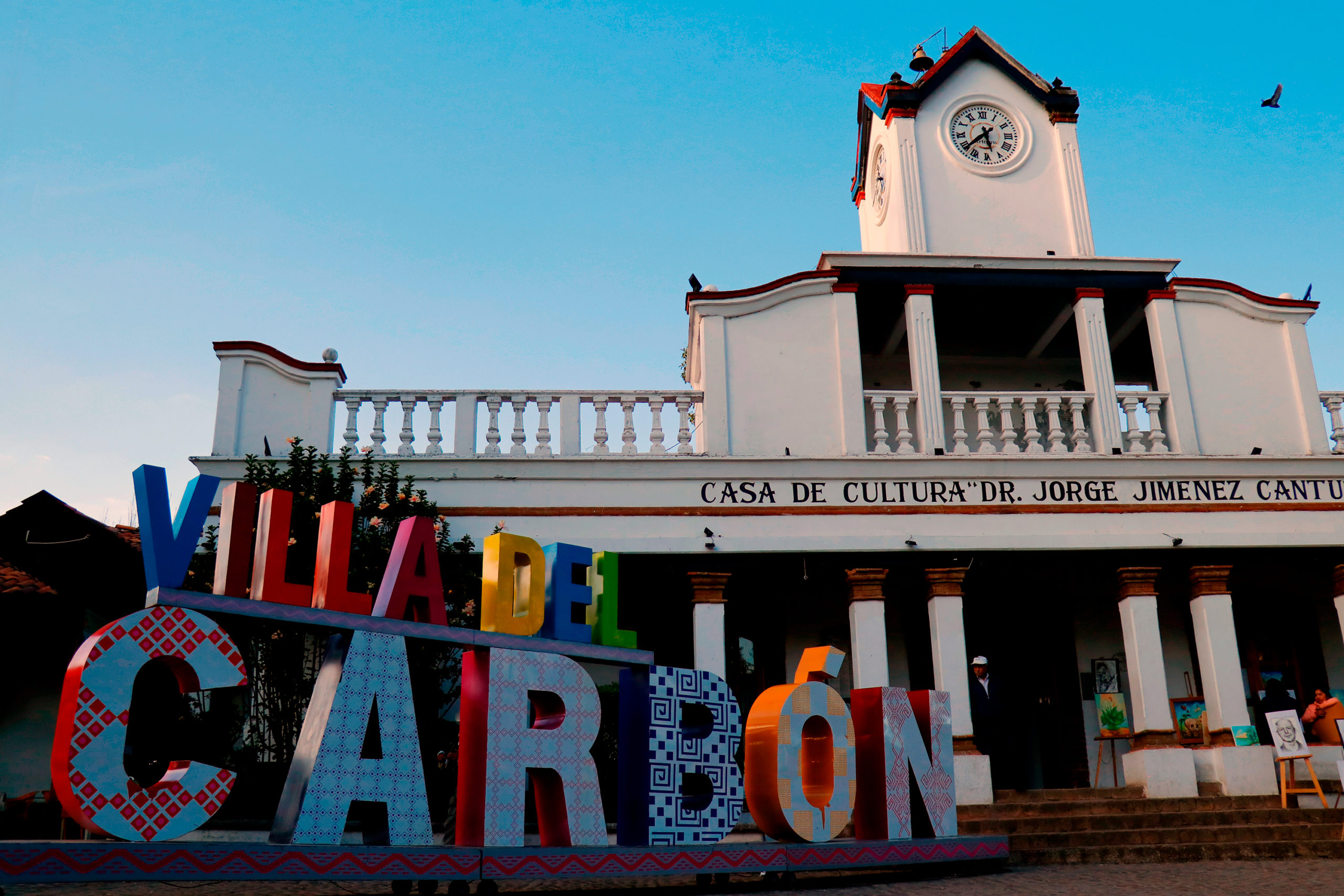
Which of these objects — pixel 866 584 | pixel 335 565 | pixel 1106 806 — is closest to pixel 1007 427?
pixel 866 584

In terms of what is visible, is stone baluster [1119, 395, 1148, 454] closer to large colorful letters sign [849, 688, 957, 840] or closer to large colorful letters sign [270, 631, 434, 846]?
large colorful letters sign [849, 688, 957, 840]

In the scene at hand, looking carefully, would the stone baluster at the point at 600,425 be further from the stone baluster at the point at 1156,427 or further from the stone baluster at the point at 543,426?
the stone baluster at the point at 1156,427

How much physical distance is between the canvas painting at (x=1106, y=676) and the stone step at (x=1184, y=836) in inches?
136

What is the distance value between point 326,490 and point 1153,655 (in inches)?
369

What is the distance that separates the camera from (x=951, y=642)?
1217cm

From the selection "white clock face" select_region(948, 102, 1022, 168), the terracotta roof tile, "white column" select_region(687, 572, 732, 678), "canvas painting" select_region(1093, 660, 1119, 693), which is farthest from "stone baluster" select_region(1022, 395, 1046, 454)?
the terracotta roof tile

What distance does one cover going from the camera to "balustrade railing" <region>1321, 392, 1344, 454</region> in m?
13.6

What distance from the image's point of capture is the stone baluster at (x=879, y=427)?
1280 cm

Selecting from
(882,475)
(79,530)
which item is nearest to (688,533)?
(882,475)

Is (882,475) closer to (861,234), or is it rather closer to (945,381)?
(945,381)

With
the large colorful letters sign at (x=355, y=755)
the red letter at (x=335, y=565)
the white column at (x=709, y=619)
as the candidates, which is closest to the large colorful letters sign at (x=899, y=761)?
the white column at (x=709, y=619)

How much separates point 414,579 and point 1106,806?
7963 millimetres

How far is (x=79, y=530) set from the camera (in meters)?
11.0

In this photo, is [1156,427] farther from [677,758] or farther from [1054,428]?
[677,758]
